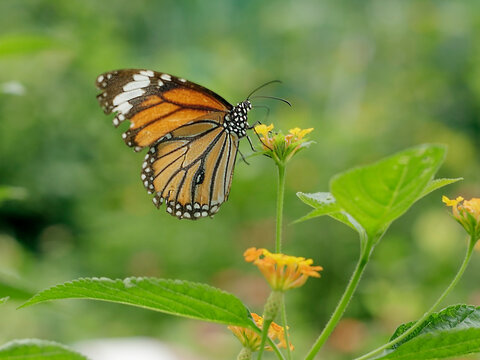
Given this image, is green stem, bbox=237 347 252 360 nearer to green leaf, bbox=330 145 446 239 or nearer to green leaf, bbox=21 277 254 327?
green leaf, bbox=21 277 254 327

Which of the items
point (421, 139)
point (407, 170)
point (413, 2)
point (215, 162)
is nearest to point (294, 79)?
point (413, 2)

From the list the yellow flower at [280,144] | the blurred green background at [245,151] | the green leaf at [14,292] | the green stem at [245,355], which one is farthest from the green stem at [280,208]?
the blurred green background at [245,151]

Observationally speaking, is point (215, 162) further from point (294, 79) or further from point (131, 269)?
point (294, 79)

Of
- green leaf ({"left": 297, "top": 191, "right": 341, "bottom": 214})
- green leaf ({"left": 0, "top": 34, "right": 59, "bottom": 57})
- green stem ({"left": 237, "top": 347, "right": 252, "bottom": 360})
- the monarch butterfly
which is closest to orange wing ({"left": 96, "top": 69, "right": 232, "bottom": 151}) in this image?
the monarch butterfly

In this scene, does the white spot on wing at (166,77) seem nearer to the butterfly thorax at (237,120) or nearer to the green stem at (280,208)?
the butterfly thorax at (237,120)

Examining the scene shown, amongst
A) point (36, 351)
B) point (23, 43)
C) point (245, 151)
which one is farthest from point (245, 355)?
point (245, 151)

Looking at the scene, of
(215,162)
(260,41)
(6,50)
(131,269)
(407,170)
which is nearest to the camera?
A: (407,170)
